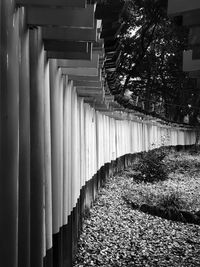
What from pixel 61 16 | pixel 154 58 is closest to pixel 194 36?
pixel 61 16

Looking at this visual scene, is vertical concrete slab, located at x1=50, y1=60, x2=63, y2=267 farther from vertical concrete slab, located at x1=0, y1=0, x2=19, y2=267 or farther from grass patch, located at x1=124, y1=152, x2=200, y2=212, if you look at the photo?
grass patch, located at x1=124, y1=152, x2=200, y2=212

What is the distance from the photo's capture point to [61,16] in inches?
133

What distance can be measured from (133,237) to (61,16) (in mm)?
5672

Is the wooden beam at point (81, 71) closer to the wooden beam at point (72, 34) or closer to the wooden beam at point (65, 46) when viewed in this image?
the wooden beam at point (65, 46)

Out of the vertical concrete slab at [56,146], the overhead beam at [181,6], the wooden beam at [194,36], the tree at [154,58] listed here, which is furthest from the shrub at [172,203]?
the tree at [154,58]

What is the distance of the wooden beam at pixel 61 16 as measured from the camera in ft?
11.0

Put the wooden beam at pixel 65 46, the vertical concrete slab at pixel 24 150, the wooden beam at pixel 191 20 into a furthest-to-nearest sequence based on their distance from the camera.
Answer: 1. the wooden beam at pixel 65 46
2. the wooden beam at pixel 191 20
3. the vertical concrete slab at pixel 24 150

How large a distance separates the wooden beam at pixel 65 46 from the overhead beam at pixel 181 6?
31.9 inches

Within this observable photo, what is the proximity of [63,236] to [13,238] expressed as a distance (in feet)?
8.71

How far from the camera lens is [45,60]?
4.09 meters

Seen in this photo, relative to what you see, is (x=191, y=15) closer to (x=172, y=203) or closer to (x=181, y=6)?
(x=181, y=6)

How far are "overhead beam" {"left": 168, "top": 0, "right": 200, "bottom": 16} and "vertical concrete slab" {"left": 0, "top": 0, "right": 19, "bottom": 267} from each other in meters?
1.27

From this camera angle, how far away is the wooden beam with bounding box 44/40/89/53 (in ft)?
12.9

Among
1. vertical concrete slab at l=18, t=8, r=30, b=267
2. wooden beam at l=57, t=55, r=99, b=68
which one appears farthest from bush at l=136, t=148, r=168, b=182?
vertical concrete slab at l=18, t=8, r=30, b=267
